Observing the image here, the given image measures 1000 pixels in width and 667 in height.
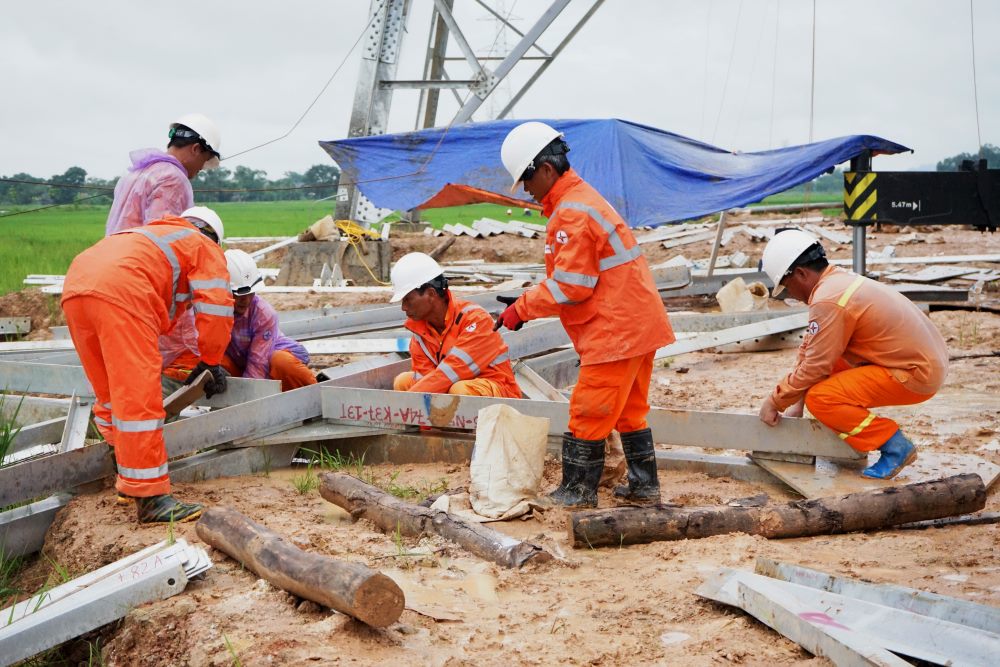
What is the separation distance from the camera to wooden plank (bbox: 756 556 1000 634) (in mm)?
3057

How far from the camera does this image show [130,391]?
460 centimetres

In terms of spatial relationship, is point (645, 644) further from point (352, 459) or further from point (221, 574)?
point (352, 459)

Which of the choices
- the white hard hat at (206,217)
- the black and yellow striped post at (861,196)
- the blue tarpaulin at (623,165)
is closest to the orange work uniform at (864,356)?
the white hard hat at (206,217)

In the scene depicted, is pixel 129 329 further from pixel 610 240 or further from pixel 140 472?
pixel 610 240

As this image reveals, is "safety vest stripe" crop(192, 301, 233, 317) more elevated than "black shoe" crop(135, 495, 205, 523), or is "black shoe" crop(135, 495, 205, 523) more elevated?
"safety vest stripe" crop(192, 301, 233, 317)

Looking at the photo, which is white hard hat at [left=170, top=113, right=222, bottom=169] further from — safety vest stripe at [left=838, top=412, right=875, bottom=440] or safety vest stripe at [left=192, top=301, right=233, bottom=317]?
safety vest stripe at [left=838, top=412, right=875, bottom=440]

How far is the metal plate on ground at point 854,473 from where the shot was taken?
493cm

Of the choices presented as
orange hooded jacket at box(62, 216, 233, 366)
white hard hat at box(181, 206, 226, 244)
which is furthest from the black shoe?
white hard hat at box(181, 206, 226, 244)

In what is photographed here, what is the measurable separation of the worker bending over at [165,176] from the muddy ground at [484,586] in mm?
1782

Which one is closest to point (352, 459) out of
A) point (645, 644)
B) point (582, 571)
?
point (582, 571)

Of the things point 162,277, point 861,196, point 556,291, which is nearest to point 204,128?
point 162,277

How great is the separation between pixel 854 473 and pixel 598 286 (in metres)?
1.79

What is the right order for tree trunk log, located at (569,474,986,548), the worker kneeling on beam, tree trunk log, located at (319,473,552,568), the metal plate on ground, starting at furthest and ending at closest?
the worker kneeling on beam < the metal plate on ground < tree trunk log, located at (569,474,986,548) < tree trunk log, located at (319,473,552,568)

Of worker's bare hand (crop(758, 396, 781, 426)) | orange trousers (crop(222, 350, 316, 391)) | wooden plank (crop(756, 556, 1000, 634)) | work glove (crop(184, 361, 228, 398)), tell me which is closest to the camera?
wooden plank (crop(756, 556, 1000, 634))
